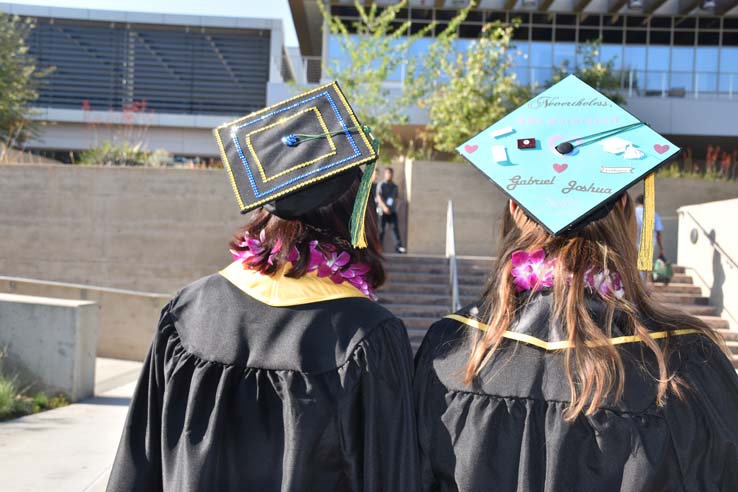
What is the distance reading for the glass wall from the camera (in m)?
25.7

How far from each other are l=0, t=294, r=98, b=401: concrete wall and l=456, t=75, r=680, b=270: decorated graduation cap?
673 cm

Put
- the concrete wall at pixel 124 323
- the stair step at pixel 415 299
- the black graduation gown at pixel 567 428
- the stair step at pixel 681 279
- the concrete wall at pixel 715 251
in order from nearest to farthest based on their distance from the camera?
1. the black graduation gown at pixel 567 428
2. the concrete wall at pixel 715 251
3. the stair step at pixel 415 299
4. the concrete wall at pixel 124 323
5. the stair step at pixel 681 279

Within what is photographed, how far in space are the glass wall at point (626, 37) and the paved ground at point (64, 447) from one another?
20318mm

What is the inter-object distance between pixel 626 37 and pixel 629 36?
0.36 ft

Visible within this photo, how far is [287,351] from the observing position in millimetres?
2322

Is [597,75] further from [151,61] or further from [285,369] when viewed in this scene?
[285,369]

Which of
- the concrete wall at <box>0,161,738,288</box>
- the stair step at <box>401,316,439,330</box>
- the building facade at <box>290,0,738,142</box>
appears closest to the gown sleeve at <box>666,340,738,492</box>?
the stair step at <box>401,316,439,330</box>

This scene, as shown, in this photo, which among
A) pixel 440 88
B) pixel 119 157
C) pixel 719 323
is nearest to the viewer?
pixel 719 323

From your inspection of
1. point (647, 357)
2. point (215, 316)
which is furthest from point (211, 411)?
point (647, 357)

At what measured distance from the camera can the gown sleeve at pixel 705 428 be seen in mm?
2121

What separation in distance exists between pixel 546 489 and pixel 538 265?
0.65 m

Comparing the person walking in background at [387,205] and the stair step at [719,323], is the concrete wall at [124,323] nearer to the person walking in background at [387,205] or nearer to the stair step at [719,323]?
the person walking in background at [387,205]

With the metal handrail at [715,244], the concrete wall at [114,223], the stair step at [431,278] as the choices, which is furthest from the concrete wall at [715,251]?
the concrete wall at [114,223]

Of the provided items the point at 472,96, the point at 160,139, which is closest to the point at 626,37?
the point at 472,96
